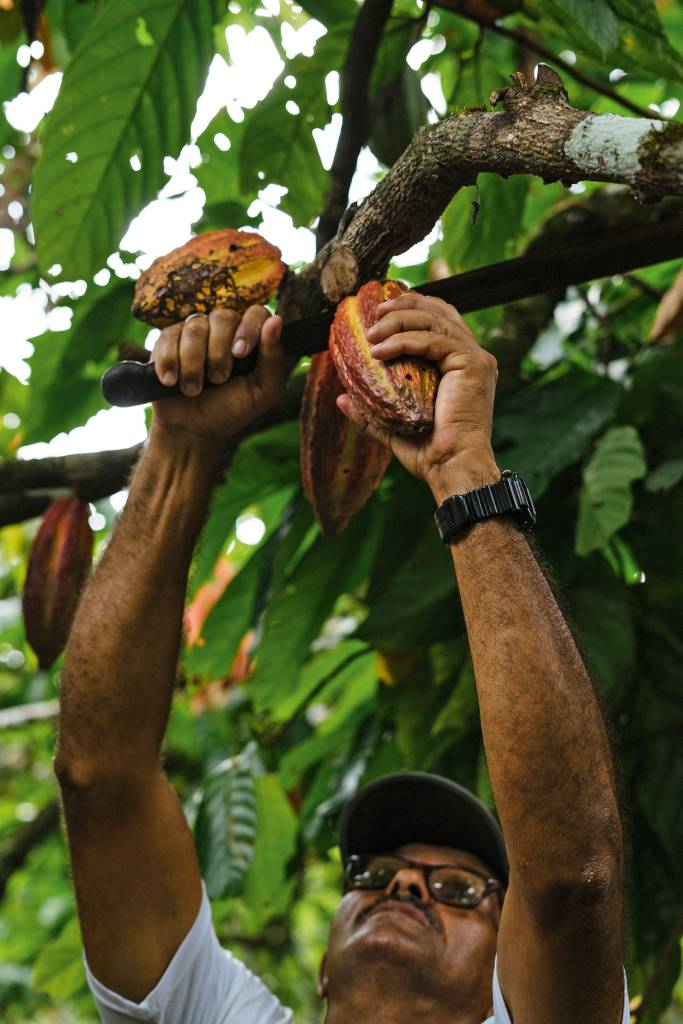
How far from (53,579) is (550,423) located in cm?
86

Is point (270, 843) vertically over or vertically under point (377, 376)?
under

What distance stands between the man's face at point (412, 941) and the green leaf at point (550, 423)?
Answer: 2.08ft

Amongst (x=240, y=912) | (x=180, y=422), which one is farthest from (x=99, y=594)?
(x=240, y=912)

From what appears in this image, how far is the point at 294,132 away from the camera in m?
1.78

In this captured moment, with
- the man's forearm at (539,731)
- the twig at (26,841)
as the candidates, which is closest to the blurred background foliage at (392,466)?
the man's forearm at (539,731)

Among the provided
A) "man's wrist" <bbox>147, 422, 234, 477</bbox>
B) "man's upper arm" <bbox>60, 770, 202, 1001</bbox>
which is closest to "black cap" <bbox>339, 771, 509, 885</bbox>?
"man's upper arm" <bbox>60, 770, 202, 1001</bbox>

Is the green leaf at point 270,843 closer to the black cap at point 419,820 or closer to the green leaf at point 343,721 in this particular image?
the green leaf at point 343,721

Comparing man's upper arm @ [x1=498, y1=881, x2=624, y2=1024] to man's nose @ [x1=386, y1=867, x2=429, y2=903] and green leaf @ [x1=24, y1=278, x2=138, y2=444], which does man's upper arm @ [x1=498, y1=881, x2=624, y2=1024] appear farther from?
green leaf @ [x1=24, y1=278, x2=138, y2=444]

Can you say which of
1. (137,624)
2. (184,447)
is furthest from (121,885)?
(184,447)

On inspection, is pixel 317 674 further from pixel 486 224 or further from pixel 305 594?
pixel 486 224

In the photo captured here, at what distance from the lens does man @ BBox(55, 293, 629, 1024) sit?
1002mm

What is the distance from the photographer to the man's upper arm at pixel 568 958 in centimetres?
100

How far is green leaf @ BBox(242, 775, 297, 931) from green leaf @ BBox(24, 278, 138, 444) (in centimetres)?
90

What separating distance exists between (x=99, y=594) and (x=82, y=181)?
655 mm
